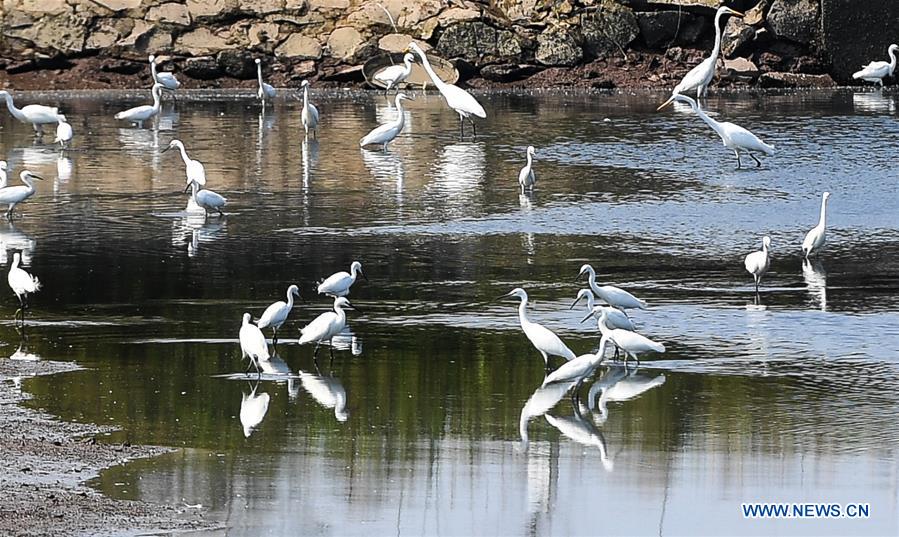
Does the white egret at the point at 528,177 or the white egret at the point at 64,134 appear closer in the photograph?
the white egret at the point at 528,177

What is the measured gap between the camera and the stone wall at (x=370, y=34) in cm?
3491

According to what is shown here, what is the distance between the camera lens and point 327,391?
9930 mm

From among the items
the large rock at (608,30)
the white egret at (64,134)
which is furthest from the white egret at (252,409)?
the large rock at (608,30)

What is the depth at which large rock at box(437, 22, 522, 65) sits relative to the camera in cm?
3484

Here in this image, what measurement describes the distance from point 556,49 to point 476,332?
79.1 ft

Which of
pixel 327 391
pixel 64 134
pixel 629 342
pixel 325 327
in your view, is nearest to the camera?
pixel 327 391

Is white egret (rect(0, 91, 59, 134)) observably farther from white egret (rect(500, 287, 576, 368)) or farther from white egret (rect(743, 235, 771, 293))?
white egret (rect(500, 287, 576, 368))

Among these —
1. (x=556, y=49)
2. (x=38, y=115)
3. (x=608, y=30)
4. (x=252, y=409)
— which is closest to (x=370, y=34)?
(x=556, y=49)

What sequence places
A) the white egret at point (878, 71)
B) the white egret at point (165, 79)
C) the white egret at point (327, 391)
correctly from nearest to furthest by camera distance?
the white egret at point (327, 391)
the white egret at point (165, 79)
the white egret at point (878, 71)

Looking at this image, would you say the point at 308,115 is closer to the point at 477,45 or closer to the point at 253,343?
the point at 477,45

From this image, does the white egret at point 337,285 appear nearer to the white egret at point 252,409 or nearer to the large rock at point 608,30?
the white egret at point 252,409

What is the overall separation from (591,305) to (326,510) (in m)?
4.43

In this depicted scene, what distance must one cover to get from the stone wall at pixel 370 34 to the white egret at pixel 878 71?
868 mm

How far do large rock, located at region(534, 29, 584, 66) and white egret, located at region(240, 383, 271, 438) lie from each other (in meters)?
25.8
